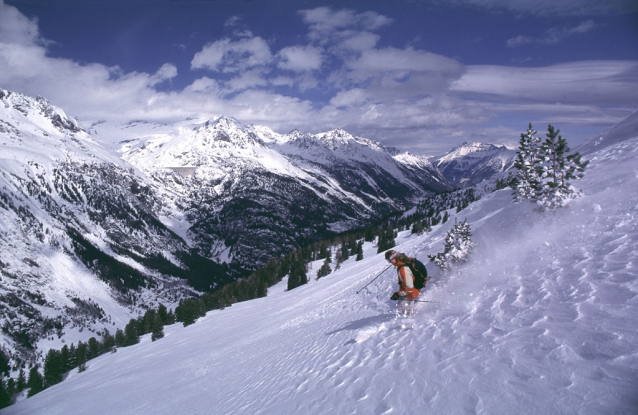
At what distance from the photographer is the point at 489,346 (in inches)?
310

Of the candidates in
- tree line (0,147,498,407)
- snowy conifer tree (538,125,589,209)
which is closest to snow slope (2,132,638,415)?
snowy conifer tree (538,125,589,209)

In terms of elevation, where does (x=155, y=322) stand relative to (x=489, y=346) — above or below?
below

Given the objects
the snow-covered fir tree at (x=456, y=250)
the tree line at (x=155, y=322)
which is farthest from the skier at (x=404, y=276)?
the tree line at (x=155, y=322)

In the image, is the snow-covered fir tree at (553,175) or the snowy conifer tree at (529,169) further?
the snowy conifer tree at (529,169)

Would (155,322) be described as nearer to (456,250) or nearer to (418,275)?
(456,250)

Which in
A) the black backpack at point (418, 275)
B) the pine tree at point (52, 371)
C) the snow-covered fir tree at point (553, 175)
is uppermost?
the snow-covered fir tree at point (553, 175)

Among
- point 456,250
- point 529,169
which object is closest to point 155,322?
point 456,250

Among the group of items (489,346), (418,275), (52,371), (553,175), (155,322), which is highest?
(553,175)

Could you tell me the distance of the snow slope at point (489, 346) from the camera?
6.04 meters

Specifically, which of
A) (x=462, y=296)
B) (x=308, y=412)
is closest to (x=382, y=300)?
(x=462, y=296)

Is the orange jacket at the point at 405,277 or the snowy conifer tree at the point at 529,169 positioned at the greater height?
the snowy conifer tree at the point at 529,169

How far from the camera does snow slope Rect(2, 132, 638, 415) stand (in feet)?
19.8

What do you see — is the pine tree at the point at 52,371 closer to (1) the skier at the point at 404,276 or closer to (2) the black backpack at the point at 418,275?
(1) the skier at the point at 404,276

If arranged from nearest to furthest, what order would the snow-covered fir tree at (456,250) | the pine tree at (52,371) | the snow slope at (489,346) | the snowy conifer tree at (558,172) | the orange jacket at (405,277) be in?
the snow slope at (489,346) < the orange jacket at (405,277) < the snowy conifer tree at (558,172) < the snow-covered fir tree at (456,250) < the pine tree at (52,371)
